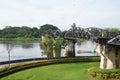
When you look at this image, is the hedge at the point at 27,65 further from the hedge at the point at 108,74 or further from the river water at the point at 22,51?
the river water at the point at 22,51

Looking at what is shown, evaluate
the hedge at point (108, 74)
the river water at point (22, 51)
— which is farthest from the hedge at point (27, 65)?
the river water at point (22, 51)

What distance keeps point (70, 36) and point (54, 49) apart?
6.88 metres

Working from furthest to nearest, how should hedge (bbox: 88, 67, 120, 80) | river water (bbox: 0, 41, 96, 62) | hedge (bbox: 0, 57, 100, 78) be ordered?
river water (bbox: 0, 41, 96, 62) < hedge (bbox: 0, 57, 100, 78) < hedge (bbox: 88, 67, 120, 80)

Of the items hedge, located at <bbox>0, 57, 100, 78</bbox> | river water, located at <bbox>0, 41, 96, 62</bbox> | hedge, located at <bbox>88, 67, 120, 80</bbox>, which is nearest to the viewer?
hedge, located at <bbox>88, 67, 120, 80</bbox>

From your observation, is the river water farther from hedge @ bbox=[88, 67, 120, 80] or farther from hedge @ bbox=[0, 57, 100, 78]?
hedge @ bbox=[88, 67, 120, 80]

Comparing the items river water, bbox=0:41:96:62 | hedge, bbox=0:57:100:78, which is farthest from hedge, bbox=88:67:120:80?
river water, bbox=0:41:96:62

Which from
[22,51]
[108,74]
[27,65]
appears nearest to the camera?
[108,74]

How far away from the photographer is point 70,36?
252 ft

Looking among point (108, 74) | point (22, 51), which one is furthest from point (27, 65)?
point (22, 51)

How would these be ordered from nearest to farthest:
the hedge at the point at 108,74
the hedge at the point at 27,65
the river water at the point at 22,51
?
the hedge at the point at 108,74
the hedge at the point at 27,65
the river water at the point at 22,51

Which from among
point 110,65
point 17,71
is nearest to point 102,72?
point 110,65

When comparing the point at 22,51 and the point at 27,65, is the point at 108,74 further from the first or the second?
the point at 22,51

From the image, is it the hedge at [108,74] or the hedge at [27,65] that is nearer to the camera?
the hedge at [108,74]

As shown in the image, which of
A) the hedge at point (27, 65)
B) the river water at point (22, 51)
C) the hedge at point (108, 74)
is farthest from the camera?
the river water at point (22, 51)
